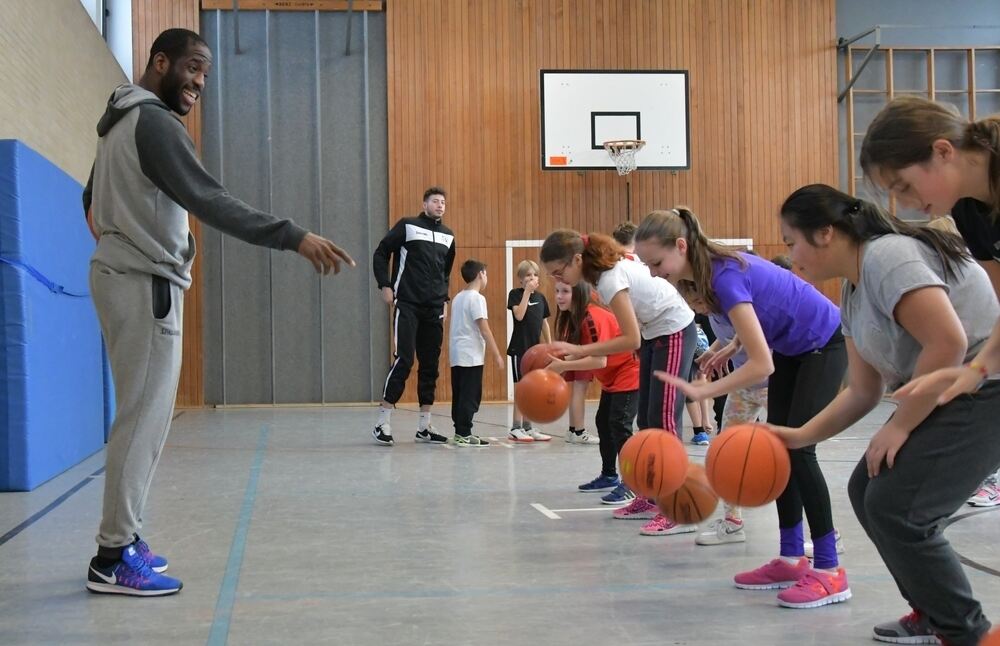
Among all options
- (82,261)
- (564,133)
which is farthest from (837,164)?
(82,261)

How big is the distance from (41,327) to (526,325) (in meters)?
4.17

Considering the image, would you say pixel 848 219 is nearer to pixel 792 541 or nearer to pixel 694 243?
pixel 694 243

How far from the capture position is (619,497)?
17.5 feet

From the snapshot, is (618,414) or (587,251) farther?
(618,414)

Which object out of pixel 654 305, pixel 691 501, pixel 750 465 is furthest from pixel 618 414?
pixel 750 465

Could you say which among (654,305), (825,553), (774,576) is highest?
(654,305)

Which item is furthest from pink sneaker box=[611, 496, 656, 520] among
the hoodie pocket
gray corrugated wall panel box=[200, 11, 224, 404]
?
gray corrugated wall panel box=[200, 11, 224, 404]

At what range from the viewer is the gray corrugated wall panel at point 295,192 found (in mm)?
13039

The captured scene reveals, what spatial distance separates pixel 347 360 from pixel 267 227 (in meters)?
9.83

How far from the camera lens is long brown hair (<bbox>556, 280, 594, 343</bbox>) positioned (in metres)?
5.94

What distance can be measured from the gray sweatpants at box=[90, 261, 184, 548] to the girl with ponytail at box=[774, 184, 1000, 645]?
7.42 ft

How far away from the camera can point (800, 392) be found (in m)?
3.58

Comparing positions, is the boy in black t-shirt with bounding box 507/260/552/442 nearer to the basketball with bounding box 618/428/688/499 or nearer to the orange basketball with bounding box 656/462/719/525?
the orange basketball with bounding box 656/462/719/525

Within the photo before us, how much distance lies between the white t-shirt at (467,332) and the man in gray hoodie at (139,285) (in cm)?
473
